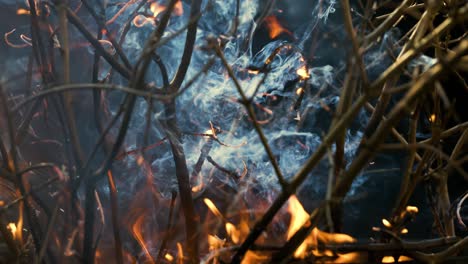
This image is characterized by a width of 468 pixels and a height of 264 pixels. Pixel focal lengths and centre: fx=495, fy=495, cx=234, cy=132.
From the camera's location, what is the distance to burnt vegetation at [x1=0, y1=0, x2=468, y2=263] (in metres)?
1.19

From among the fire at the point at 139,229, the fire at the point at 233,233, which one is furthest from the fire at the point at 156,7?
the fire at the point at 233,233

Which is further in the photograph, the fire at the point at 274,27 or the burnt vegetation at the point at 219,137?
the fire at the point at 274,27

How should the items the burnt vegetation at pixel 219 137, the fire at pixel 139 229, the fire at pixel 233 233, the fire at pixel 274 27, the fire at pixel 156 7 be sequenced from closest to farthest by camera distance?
1. the burnt vegetation at pixel 219 137
2. the fire at pixel 233 233
3. the fire at pixel 139 229
4. the fire at pixel 156 7
5. the fire at pixel 274 27

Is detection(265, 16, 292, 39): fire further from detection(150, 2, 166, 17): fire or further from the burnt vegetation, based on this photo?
detection(150, 2, 166, 17): fire

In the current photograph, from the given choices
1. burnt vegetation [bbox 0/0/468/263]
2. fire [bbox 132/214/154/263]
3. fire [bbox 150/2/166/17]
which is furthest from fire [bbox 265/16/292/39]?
fire [bbox 132/214/154/263]

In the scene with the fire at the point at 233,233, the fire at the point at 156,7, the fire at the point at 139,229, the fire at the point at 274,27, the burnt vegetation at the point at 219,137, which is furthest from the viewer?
the fire at the point at 274,27

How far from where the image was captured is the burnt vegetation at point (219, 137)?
119 centimetres

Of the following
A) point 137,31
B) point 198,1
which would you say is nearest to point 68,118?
Answer: point 198,1

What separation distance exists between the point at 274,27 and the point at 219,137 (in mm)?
730

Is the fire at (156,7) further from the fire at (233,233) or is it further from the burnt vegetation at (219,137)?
the fire at (233,233)

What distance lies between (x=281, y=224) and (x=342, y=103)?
77cm

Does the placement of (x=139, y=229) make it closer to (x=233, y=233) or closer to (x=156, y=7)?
(x=233, y=233)

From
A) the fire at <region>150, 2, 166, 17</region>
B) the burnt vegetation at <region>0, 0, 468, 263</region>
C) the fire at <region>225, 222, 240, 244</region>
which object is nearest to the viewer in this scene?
the burnt vegetation at <region>0, 0, 468, 263</region>

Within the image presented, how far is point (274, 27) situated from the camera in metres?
2.56
